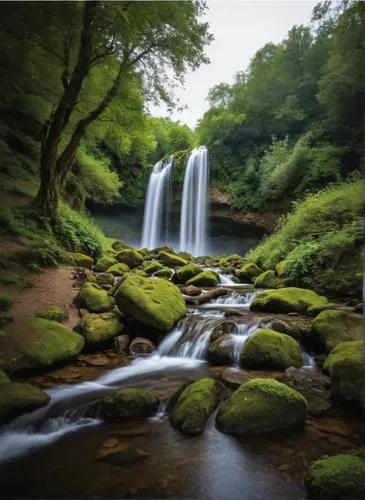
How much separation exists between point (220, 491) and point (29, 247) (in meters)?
7.55

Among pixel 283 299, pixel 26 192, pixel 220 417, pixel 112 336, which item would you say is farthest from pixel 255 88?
pixel 220 417

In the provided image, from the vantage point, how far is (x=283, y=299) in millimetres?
6586

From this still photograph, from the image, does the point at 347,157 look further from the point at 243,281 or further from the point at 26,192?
the point at 26,192

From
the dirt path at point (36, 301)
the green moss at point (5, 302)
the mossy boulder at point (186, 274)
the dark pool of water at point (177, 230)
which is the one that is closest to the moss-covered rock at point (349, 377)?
the dirt path at point (36, 301)

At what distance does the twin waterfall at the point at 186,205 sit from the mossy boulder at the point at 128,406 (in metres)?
19.1

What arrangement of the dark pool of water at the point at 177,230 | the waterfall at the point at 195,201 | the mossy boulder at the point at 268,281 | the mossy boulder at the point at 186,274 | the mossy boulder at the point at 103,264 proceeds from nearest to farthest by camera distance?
the mossy boulder at the point at 268,281 < the mossy boulder at the point at 103,264 < the mossy boulder at the point at 186,274 < the dark pool of water at the point at 177,230 < the waterfall at the point at 195,201

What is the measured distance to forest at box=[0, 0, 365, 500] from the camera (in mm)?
2586

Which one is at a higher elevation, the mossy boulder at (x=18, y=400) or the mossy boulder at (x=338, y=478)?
the mossy boulder at (x=338, y=478)

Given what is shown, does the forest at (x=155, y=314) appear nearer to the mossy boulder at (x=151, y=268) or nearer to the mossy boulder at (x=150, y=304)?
the mossy boulder at (x=150, y=304)

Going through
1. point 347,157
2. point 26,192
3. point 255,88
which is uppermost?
point 255,88

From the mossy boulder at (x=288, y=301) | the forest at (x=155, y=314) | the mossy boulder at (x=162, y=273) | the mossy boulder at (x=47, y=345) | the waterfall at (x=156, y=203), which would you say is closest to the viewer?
the forest at (x=155, y=314)

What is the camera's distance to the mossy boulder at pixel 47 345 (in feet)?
13.9

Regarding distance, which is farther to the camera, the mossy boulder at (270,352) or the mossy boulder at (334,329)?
the mossy boulder at (334,329)

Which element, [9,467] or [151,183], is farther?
[151,183]
